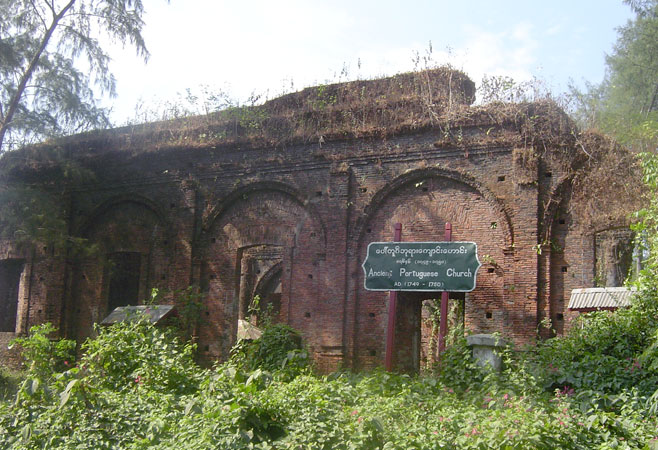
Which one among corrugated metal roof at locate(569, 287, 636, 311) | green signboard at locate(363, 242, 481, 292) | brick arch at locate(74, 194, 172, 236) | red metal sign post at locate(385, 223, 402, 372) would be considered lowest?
red metal sign post at locate(385, 223, 402, 372)

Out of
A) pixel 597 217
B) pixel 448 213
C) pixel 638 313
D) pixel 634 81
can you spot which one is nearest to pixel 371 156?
pixel 448 213

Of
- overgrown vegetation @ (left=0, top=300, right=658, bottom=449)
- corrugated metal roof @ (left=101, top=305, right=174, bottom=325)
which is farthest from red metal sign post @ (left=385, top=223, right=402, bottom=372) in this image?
corrugated metal roof @ (left=101, top=305, right=174, bottom=325)

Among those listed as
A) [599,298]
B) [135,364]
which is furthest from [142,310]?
[599,298]

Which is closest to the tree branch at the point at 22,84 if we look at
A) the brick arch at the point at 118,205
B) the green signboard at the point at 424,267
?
the brick arch at the point at 118,205

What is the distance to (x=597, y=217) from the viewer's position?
37.4ft

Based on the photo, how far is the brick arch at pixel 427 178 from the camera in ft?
39.0

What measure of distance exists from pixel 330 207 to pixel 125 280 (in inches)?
232

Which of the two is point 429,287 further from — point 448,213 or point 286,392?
point 286,392

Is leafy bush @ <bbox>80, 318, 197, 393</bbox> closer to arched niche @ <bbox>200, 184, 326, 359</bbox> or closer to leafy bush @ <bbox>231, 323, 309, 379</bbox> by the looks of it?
leafy bush @ <bbox>231, 323, 309, 379</bbox>

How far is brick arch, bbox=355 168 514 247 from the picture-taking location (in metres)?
11.9

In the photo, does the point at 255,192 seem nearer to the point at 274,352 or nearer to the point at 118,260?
the point at 274,352

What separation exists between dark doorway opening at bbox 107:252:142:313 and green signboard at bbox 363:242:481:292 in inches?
258

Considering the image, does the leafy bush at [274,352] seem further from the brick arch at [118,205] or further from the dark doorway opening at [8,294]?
the dark doorway opening at [8,294]

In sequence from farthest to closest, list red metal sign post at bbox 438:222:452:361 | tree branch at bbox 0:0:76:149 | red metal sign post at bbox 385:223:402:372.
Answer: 1. tree branch at bbox 0:0:76:149
2. red metal sign post at bbox 385:223:402:372
3. red metal sign post at bbox 438:222:452:361
